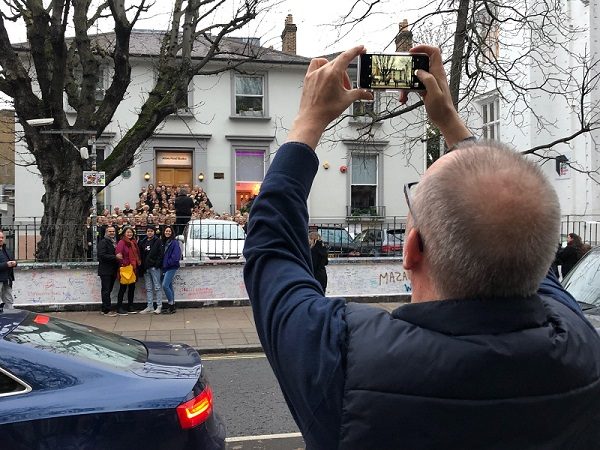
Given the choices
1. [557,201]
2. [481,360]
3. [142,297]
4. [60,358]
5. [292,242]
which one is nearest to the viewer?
[481,360]

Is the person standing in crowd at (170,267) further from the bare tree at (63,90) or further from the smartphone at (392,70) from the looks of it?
the smartphone at (392,70)

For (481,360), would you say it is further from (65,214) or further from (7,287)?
(65,214)

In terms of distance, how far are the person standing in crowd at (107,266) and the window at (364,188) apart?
558 inches

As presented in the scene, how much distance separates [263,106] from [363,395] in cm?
2383

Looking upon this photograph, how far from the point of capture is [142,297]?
12.7 meters

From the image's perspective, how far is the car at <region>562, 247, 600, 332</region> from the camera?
520 cm

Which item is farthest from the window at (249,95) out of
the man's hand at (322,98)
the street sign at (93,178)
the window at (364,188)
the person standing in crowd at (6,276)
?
the man's hand at (322,98)

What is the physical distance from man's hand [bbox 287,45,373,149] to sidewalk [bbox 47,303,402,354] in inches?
310

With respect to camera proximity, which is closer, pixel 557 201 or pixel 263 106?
pixel 557 201

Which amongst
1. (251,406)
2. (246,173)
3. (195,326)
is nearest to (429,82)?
(251,406)

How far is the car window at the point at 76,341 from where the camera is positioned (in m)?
3.50

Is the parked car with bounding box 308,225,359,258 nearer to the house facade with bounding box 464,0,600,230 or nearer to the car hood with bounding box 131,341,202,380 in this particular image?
the house facade with bounding box 464,0,600,230

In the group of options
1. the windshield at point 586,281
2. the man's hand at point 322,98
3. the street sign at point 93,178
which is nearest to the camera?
the man's hand at point 322,98

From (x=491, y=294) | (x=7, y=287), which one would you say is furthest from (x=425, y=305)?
(x=7, y=287)
